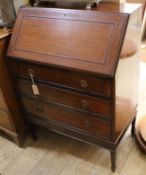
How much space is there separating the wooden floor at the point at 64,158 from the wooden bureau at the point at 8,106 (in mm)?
114

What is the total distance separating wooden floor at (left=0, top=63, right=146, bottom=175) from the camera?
1526 millimetres

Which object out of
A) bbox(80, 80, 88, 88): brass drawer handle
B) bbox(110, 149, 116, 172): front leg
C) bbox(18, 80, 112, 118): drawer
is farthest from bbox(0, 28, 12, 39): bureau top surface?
bbox(110, 149, 116, 172): front leg

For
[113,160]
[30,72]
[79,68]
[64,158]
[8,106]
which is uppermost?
[79,68]

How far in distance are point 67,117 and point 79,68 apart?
1.33 ft

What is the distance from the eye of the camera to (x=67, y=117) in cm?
142

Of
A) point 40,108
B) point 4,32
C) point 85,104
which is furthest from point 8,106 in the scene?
point 85,104

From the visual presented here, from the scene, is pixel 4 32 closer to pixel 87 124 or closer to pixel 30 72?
pixel 30 72

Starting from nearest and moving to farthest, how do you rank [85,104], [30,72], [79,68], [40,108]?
[79,68] < [85,104] < [30,72] < [40,108]

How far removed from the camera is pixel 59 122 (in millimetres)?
1486

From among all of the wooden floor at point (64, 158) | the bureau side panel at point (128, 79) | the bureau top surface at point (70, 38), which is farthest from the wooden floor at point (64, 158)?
the bureau top surface at point (70, 38)

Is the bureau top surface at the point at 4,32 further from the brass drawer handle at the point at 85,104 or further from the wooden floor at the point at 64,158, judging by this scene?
the wooden floor at the point at 64,158

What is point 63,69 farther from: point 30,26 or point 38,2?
point 38,2

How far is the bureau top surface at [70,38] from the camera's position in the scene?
1.09m

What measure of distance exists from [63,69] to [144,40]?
228cm
